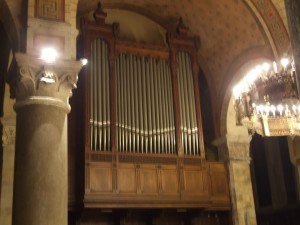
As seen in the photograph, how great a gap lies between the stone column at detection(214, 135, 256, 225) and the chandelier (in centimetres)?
258

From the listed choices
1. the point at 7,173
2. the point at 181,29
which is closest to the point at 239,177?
the point at 181,29

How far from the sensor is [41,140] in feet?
20.5

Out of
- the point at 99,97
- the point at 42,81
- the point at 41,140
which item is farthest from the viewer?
the point at 99,97

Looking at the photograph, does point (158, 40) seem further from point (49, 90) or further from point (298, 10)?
point (298, 10)

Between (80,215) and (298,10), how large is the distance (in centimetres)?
734

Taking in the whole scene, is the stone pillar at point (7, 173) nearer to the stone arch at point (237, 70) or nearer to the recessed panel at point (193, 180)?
the recessed panel at point (193, 180)

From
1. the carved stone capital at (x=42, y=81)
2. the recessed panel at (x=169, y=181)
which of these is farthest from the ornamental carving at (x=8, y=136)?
the recessed panel at (x=169, y=181)

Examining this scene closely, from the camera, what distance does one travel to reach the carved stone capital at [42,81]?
6543 millimetres

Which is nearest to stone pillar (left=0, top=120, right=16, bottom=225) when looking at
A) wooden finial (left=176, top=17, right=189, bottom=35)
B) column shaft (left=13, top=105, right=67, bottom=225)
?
column shaft (left=13, top=105, right=67, bottom=225)

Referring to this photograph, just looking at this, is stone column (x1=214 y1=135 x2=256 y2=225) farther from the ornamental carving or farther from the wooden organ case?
the ornamental carving

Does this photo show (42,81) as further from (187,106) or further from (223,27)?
(223,27)

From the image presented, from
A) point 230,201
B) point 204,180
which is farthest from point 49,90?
point 230,201

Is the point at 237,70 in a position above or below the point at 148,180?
above

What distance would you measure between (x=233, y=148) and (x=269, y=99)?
413 centimetres
